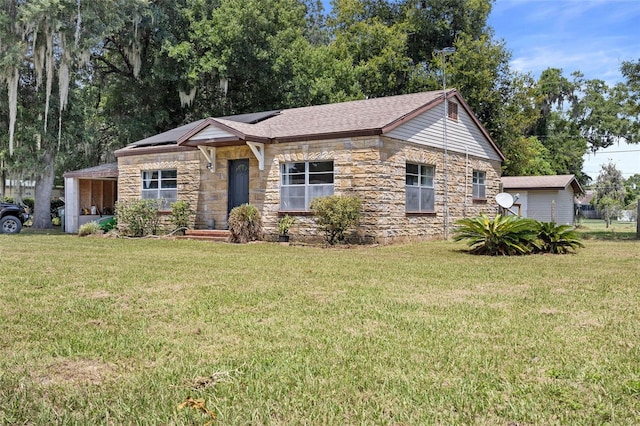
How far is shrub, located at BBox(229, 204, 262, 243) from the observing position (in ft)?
49.1

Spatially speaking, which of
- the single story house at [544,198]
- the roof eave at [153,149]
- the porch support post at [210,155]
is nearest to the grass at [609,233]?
the single story house at [544,198]

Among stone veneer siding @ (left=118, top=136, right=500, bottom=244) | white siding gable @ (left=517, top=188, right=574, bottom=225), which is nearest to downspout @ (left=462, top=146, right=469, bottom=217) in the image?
stone veneer siding @ (left=118, top=136, right=500, bottom=244)

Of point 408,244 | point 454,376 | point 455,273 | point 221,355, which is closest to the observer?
point 454,376

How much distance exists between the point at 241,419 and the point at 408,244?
1230cm

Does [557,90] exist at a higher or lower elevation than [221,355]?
higher

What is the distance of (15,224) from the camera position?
18328 mm

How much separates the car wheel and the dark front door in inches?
309

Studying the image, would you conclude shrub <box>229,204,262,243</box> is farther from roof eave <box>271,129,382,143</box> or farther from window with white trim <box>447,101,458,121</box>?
window with white trim <box>447,101,458,121</box>

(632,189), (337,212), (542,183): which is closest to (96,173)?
(337,212)

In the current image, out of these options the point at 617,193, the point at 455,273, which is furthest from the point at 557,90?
the point at 455,273

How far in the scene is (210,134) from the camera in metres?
15.9

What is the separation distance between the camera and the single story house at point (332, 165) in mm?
14422

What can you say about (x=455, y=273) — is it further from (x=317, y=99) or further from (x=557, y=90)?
(x=557, y=90)

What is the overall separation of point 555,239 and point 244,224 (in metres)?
8.14
